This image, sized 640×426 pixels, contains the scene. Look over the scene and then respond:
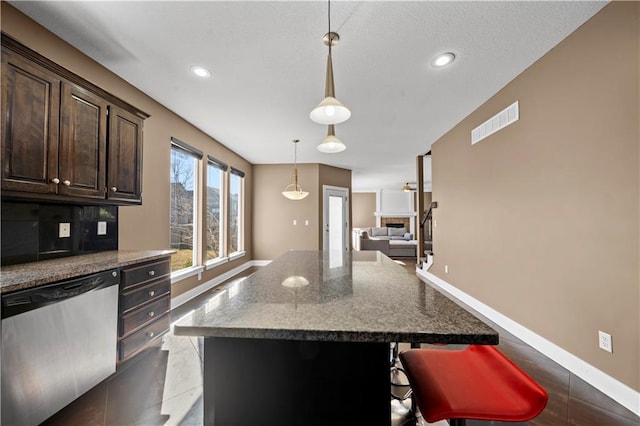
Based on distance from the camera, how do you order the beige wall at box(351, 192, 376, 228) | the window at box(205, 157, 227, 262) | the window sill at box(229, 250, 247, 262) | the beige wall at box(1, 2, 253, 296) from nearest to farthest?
the beige wall at box(1, 2, 253, 296)
the window at box(205, 157, 227, 262)
the window sill at box(229, 250, 247, 262)
the beige wall at box(351, 192, 376, 228)

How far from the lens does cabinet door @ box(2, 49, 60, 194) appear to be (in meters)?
1.51

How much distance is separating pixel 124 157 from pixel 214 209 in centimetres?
263

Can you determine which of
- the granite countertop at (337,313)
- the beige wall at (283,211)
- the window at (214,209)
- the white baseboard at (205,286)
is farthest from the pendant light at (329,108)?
the beige wall at (283,211)

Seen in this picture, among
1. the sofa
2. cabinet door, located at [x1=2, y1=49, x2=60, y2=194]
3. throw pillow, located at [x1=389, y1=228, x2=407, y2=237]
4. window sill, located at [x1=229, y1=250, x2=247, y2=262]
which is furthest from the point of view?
throw pillow, located at [x1=389, y1=228, x2=407, y2=237]

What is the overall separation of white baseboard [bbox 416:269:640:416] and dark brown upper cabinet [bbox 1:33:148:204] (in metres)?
3.86

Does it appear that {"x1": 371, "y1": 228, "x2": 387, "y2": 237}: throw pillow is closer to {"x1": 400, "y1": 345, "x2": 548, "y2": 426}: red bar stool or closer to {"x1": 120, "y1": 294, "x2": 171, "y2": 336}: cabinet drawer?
{"x1": 120, "y1": 294, "x2": 171, "y2": 336}: cabinet drawer

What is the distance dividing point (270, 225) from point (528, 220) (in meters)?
5.16

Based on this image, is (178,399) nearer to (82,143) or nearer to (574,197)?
(82,143)

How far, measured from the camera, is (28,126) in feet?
5.33

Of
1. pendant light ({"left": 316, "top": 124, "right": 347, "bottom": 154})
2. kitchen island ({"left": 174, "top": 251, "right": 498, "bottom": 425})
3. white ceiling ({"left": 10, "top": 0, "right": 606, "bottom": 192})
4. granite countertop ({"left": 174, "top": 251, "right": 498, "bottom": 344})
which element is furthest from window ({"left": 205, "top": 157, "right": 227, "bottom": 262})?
kitchen island ({"left": 174, "top": 251, "right": 498, "bottom": 425})

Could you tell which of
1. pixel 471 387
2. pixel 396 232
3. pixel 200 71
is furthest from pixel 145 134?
pixel 396 232

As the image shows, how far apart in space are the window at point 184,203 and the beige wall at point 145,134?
0.19m

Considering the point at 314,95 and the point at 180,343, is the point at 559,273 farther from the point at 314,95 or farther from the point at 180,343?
the point at 180,343

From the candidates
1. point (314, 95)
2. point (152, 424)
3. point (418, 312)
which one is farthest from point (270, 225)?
point (418, 312)
